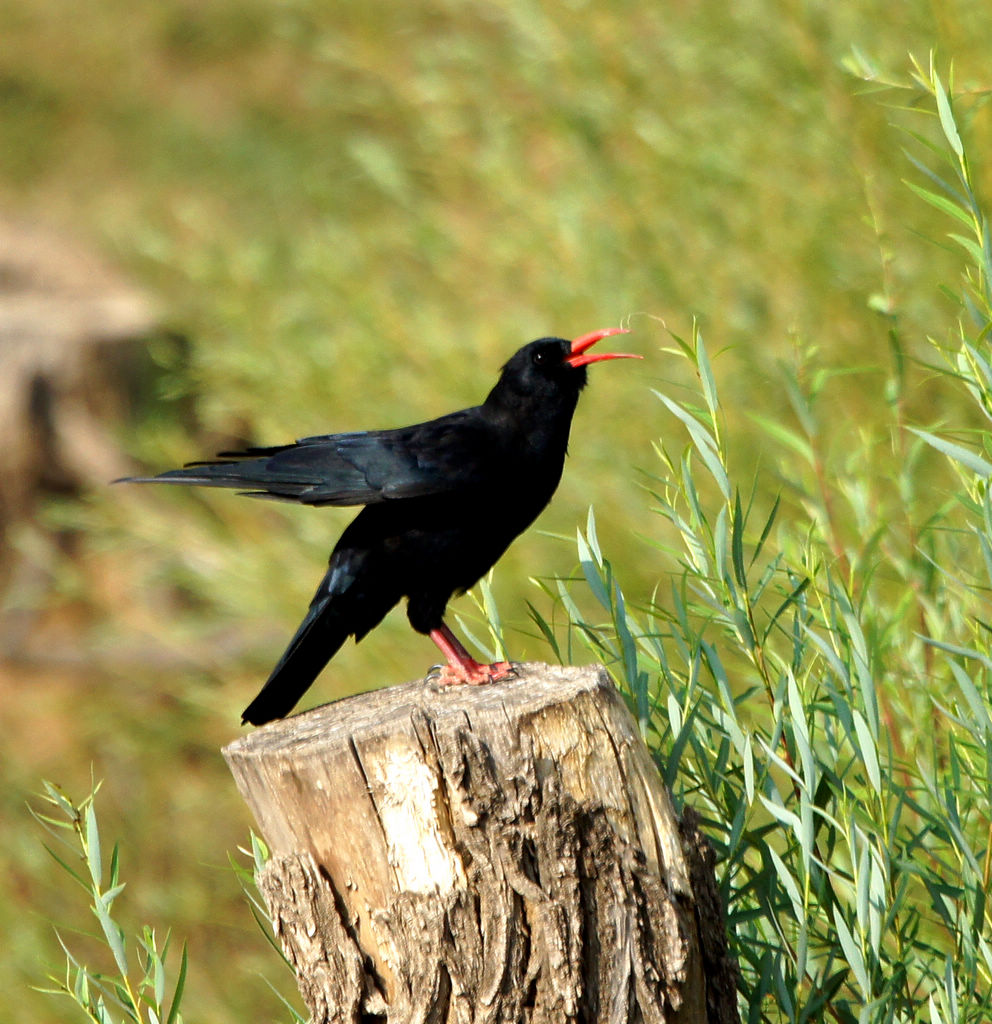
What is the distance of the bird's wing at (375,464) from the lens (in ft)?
11.1

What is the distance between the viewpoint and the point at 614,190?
553 cm

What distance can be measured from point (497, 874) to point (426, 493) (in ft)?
4.98

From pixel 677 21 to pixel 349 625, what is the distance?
3.20m

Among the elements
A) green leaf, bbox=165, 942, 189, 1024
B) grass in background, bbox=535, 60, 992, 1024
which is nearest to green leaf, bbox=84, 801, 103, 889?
green leaf, bbox=165, 942, 189, 1024

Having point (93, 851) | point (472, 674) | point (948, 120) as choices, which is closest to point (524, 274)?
point (472, 674)

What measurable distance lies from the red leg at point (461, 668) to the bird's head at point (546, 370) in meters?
0.70

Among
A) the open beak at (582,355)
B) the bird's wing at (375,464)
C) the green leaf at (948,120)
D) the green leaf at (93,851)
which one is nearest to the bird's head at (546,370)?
the open beak at (582,355)

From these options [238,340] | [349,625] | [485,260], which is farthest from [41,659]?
[349,625]

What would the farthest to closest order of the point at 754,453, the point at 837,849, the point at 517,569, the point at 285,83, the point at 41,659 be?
the point at 285,83 < the point at 41,659 < the point at 517,569 < the point at 754,453 < the point at 837,849

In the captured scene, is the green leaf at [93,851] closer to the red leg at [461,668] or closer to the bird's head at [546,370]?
the red leg at [461,668]

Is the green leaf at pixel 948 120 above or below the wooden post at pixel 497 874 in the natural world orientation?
above

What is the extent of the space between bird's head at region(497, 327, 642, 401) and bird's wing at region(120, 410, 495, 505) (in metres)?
0.18

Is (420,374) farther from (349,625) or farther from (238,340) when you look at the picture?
(349,625)

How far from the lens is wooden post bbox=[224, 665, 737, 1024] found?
211cm
